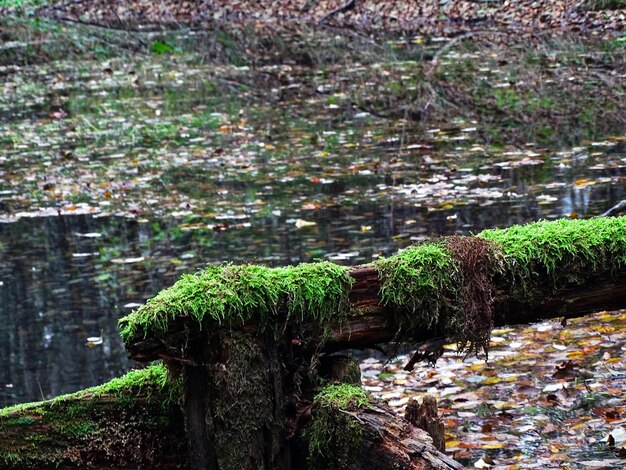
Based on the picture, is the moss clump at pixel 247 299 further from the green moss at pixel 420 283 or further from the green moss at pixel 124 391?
the green moss at pixel 124 391

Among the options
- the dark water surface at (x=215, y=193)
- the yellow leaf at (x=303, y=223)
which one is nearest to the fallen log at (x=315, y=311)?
the dark water surface at (x=215, y=193)

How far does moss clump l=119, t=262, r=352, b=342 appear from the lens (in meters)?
4.33

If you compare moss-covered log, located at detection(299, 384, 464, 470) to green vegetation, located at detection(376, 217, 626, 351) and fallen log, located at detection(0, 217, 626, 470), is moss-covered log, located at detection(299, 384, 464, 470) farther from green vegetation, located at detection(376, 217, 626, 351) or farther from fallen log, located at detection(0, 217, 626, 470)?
green vegetation, located at detection(376, 217, 626, 351)

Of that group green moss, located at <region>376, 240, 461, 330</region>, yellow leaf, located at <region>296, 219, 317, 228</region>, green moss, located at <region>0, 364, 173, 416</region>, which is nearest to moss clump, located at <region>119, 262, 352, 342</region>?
green moss, located at <region>376, 240, 461, 330</region>

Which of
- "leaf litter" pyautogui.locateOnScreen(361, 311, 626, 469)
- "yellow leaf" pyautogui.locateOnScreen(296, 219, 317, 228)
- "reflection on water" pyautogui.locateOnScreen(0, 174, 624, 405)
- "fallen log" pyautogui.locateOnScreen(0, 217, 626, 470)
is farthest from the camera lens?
"yellow leaf" pyautogui.locateOnScreen(296, 219, 317, 228)

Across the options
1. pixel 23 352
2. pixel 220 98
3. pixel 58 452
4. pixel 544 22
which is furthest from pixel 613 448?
pixel 544 22

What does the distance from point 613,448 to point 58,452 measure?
2766 mm

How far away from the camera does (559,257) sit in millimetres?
4789

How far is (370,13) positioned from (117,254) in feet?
63.8

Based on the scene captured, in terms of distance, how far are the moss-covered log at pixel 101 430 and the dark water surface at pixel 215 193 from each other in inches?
99.9

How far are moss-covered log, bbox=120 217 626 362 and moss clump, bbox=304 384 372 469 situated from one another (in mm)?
303

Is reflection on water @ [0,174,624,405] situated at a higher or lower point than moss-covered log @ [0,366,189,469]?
lower

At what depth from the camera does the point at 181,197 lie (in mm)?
12211

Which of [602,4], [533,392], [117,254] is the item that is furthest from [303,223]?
[602,4]
